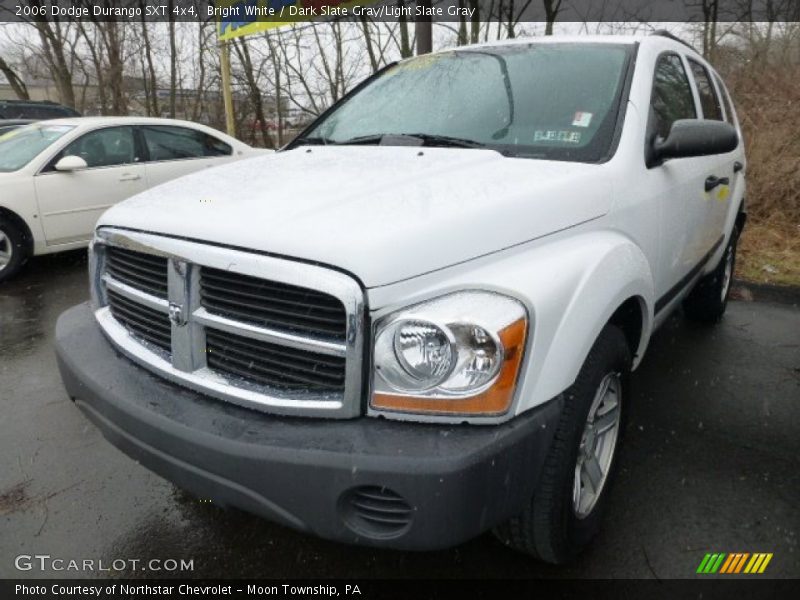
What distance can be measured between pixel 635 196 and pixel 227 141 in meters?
6.33

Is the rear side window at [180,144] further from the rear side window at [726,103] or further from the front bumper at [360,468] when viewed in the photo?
the front bumper at [360,468]

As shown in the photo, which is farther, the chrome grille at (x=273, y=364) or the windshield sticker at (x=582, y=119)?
the windshield sticker at (x=582, y=119)

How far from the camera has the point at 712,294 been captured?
14.7 feet

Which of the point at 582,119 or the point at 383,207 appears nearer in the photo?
the point at 383,207

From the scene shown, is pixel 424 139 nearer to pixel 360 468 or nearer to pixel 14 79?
pixel 360 468

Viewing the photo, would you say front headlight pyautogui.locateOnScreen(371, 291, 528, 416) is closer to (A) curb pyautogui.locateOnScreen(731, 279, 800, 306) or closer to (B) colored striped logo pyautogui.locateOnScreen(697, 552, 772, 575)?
(B) colored striped logo pyautogui.locateOnScreen(697, 552, 772, 575)

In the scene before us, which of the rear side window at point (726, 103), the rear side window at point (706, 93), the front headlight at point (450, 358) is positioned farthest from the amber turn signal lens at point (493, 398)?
the rear side window at point (726, 103)

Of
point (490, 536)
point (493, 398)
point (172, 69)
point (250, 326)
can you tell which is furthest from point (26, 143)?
point (172, 69)

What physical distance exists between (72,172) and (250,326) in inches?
211

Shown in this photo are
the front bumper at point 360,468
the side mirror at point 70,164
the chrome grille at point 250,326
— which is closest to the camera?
the front bumper at point 360,468

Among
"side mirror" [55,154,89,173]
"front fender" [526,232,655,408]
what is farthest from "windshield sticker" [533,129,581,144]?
"side mirror" [55,154,89,173]

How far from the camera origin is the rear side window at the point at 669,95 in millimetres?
2764

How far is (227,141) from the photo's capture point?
770 cm

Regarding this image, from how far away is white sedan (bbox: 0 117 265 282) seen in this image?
5.80 m
